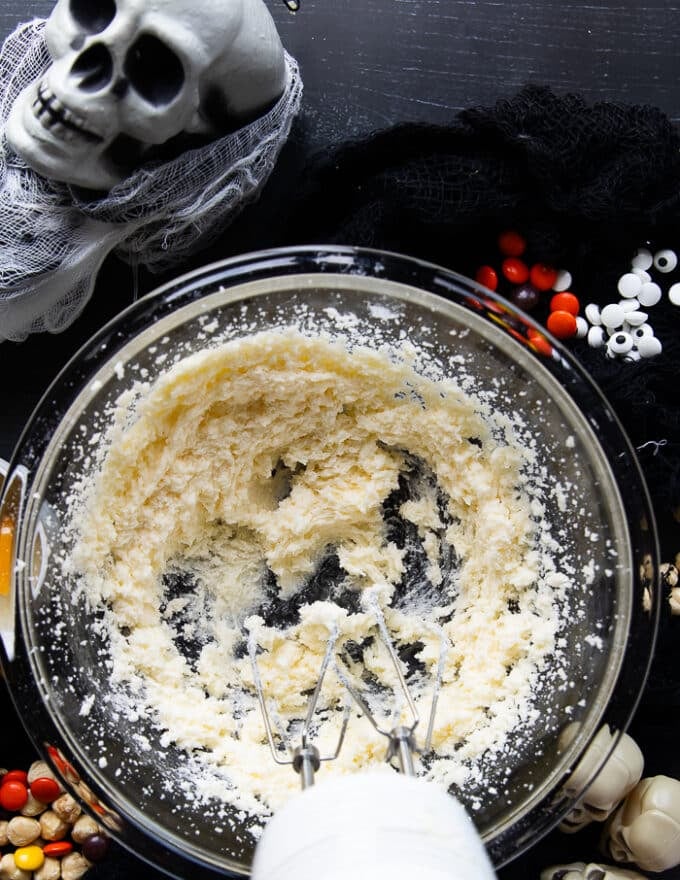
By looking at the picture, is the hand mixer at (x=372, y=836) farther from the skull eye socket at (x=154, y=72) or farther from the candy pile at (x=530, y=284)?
the skull eye socket at (x=154, y=72)

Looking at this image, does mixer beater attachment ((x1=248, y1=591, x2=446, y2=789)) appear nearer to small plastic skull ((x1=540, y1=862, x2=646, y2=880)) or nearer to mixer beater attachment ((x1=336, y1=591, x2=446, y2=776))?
mixer beater attachment ((x1=336, y1=591, x2=446, y2=776))

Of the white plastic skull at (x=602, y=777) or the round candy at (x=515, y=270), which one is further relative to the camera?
the round candy at (x=515, y=270)

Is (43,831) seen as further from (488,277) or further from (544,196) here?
(544,196)

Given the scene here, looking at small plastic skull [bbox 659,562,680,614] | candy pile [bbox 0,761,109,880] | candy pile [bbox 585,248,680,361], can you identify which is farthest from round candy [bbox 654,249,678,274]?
candy pile [bbox 0,761,109,880]

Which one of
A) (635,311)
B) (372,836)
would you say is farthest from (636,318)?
(372,836)

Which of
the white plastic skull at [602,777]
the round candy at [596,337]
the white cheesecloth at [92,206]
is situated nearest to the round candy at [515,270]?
the round candy at [596,337]
